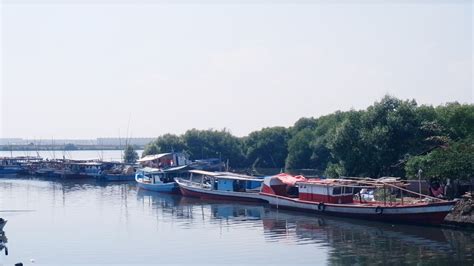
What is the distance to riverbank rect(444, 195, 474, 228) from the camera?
35.3m

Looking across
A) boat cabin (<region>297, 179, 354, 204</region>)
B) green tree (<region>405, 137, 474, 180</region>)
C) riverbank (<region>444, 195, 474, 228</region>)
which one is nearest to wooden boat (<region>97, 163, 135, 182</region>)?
boat cabin (<region>297, 179, 354, 204</region>)

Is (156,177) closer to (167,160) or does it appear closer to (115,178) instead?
(167,160)

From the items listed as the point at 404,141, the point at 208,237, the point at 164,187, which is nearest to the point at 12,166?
the point at 164,187

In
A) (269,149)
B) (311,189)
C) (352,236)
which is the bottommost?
(352,236)

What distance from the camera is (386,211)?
38844mm

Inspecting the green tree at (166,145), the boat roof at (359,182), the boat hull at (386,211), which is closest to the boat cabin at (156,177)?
the boat hull at (386,211)

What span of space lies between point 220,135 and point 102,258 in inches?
2666

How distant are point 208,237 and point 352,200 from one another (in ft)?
35.8

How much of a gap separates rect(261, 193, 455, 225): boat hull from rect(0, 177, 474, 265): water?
53cm

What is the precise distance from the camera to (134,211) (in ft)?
160

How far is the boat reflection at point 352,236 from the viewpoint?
3014 cm

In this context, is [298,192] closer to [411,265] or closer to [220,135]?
[411,265]

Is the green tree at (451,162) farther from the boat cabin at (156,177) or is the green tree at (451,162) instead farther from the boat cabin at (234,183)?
the boat cabin at (156,177)

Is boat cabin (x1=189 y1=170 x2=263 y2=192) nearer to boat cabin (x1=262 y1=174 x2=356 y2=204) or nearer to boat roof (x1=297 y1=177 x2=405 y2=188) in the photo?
boat cabin (x1=262 y1=174 x2=356 y2=204)
